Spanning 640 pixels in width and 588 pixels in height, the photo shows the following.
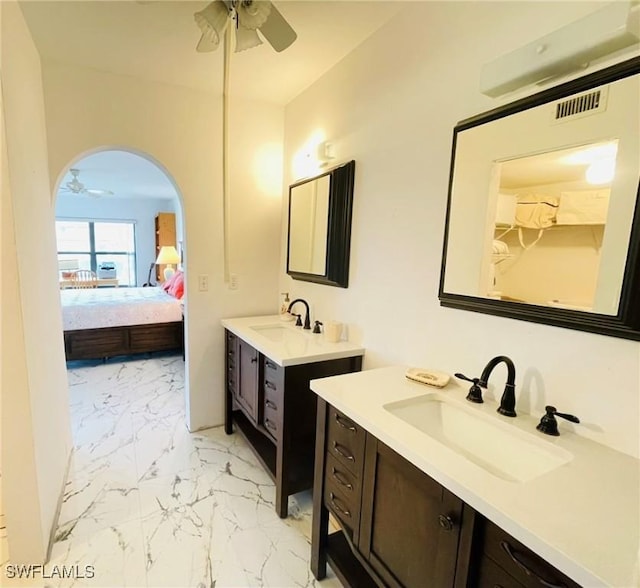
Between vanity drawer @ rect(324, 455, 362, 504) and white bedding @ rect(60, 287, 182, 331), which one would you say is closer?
vanity drawer @ rect(324, 455, 362, 504)

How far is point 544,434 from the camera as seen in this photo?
109 cm

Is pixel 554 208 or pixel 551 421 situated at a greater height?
pixel 554 208

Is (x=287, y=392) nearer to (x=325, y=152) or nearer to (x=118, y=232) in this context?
(x=325, y=152)

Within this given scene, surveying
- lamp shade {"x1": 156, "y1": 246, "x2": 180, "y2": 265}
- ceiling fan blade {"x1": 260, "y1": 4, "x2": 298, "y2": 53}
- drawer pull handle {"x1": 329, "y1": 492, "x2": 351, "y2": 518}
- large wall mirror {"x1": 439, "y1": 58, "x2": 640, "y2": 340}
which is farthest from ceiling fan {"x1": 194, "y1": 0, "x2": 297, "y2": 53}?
lamp shade {"x1": 156, "y1": 246, "x2": 180, "y2": 265}

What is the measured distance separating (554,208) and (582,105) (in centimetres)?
31

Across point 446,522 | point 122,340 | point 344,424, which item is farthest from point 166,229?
point 446,522

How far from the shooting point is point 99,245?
7.77 meters

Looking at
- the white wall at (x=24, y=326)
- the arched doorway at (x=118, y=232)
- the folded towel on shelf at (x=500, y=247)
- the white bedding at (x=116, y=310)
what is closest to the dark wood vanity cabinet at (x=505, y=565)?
the folded towel on shelf at (x=500, y=247)

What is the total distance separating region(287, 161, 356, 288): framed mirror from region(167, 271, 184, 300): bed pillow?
263 centimetres

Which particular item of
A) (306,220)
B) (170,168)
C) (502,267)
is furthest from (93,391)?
(502,267)

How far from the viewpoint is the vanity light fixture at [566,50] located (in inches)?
37.3

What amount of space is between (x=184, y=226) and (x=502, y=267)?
2.18 metres

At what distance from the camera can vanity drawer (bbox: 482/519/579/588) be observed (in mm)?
719

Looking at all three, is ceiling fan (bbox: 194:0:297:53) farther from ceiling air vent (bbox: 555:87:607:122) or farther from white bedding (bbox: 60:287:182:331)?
white bedding (bbox: 60:287:182:331)
